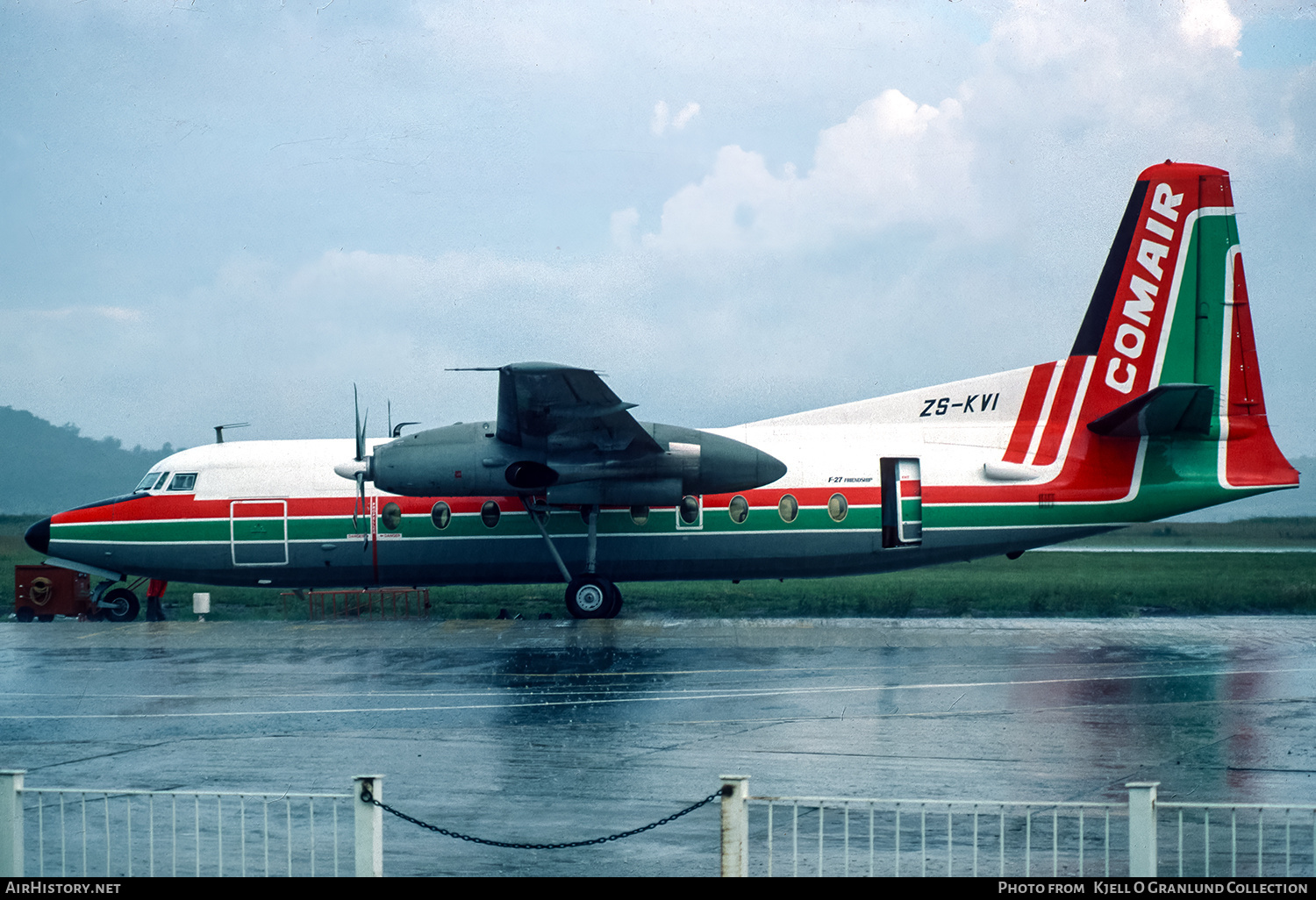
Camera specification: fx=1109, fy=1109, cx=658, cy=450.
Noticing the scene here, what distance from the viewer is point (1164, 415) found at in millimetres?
20266

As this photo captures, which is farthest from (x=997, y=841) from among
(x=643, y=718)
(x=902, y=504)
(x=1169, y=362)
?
(x=1169, y=362)

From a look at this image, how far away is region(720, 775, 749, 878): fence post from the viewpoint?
641cm

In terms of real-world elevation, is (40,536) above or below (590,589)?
above

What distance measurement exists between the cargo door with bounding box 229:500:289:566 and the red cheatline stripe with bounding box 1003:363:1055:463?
14740mm

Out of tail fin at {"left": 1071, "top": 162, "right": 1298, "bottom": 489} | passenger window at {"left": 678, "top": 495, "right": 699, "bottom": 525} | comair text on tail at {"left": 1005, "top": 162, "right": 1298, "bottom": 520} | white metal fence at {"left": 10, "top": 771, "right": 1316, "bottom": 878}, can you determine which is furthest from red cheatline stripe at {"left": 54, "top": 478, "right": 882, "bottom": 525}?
white metal fence at {"left": 10, "top": 771, "right": 1316, "bottom": 878}

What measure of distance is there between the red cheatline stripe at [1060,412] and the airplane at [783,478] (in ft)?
0.11

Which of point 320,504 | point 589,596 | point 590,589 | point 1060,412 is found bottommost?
point 589,596

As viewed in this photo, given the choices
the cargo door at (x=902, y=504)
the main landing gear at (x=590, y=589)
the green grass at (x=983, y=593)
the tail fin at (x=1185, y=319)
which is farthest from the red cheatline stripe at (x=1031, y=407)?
the main landing gear at (x=590, y=589)

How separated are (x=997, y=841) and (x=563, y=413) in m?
13.0

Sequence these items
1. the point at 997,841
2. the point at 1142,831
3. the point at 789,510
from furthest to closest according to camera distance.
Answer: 1. the point at 789,510
2. the point at 997,841
3. the point at 1142,831

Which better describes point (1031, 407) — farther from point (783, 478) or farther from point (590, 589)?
point (590, 589)

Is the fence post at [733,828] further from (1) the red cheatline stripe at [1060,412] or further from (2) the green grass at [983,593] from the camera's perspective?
(2) the green grass at [983,593]

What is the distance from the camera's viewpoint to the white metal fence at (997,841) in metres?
7.16
